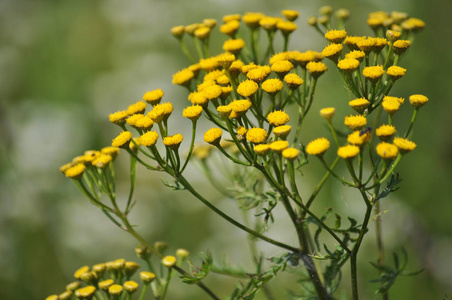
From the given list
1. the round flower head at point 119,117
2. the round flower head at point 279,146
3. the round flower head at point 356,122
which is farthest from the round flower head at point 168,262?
the round flower head at point 356,122

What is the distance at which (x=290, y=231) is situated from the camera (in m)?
4.75

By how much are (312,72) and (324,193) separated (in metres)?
2.92

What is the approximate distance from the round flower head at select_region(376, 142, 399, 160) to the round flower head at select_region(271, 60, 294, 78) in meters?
0.57

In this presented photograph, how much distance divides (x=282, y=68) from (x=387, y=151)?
0.61m

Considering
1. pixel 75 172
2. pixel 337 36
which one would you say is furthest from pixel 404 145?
pixel 75 172

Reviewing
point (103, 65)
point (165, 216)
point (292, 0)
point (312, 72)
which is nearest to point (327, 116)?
point (312, 72)

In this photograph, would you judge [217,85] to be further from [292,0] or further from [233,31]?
[292,0]

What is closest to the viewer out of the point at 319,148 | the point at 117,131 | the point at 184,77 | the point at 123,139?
the point at 319,148

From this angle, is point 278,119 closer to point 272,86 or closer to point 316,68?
point 272,86

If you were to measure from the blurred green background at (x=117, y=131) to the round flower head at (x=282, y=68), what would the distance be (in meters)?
2.53

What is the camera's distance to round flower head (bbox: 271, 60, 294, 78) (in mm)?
2049

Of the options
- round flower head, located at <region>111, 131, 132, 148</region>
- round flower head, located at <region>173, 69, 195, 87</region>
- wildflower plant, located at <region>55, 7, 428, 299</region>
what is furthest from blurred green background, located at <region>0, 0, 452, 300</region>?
round flower head, located at <region>111, 131, 132, 148</region>

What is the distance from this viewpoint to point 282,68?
6.73 feet

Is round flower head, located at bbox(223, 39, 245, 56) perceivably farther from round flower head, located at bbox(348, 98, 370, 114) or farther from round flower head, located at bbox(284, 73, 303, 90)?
round flower head, located at bbox(348, 98, 370, 114)
